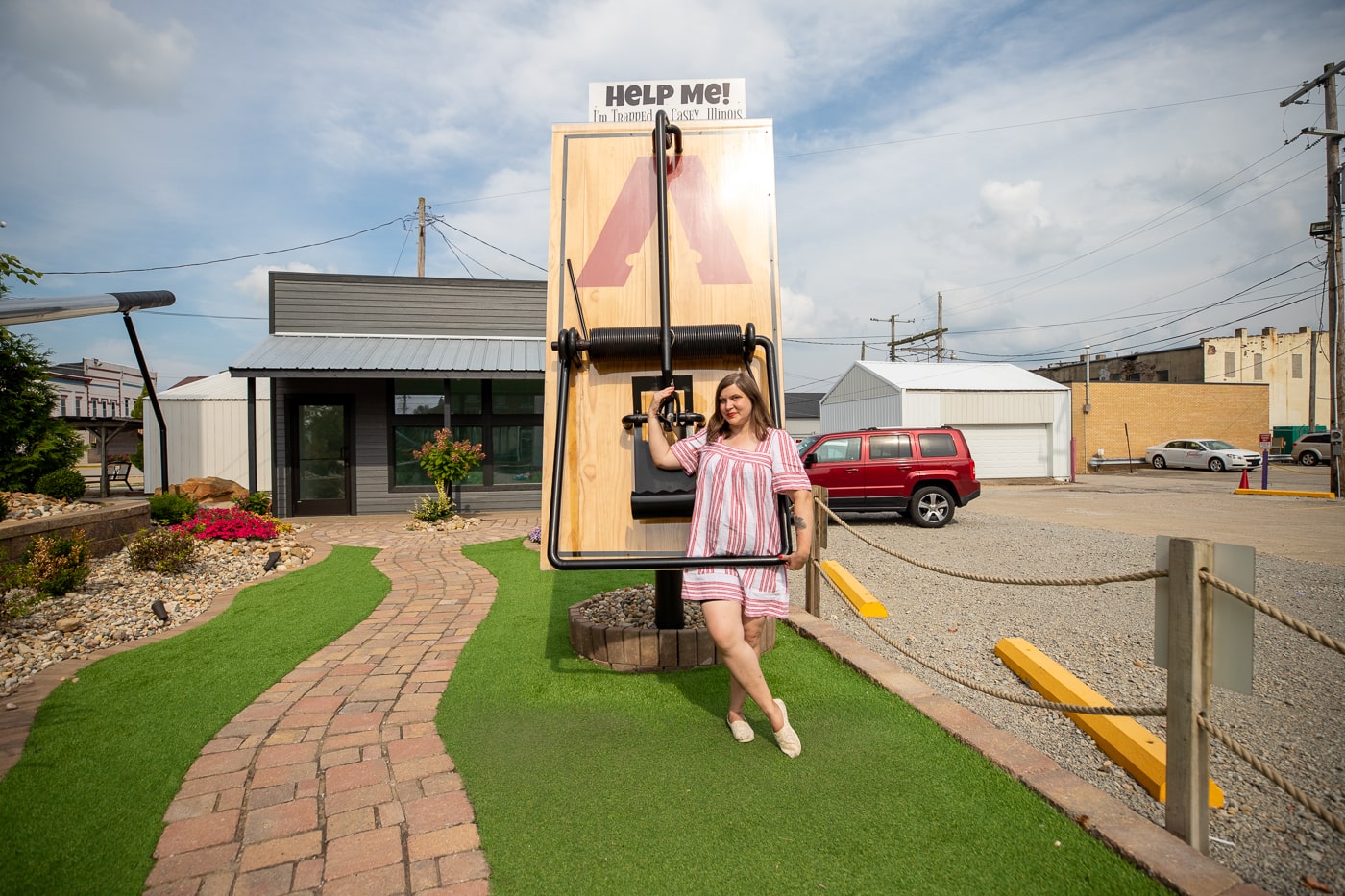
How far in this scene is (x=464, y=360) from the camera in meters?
12.4

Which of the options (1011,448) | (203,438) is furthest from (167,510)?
(1011,448)

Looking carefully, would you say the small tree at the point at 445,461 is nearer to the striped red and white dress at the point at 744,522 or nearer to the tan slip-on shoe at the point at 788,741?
the striped red and white dress at the point at 744,522

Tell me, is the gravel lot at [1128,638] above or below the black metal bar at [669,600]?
below

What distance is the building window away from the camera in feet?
43.2

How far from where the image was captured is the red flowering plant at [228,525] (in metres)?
8.30

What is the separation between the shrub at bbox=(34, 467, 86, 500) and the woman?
33.5 feet

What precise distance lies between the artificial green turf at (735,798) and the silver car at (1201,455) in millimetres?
31409

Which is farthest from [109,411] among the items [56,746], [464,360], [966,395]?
[56,746]

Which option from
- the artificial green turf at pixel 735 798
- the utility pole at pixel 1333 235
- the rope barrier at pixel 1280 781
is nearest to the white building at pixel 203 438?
the artificial green turf at pixel 735 798

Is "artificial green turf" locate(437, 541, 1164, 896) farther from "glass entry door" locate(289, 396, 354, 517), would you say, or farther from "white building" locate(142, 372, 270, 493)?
"white building" locate(142, 372, 270, 493)

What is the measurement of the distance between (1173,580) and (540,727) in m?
2.61

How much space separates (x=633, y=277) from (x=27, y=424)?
32.7ft

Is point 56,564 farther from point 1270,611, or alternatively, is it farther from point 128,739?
point 1270,611

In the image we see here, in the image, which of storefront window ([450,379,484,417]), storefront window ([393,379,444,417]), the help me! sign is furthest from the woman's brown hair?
storefront window ([393,379,444,417])
